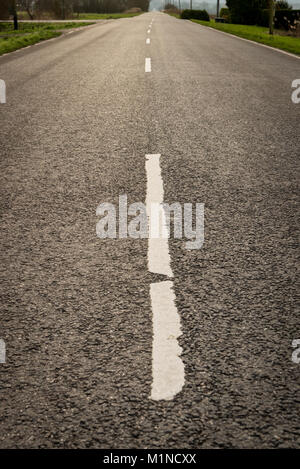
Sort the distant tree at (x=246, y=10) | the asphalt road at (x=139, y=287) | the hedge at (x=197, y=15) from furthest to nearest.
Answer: the hedge at (x=197, y=15) → the distant tree at (x=246, y=10) → the asphalt road at (x=139, y=287)

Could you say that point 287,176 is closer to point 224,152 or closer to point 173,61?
point 224,152

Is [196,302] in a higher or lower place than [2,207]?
lower

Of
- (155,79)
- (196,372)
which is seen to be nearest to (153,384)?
(196,372)

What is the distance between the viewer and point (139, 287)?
241 cm

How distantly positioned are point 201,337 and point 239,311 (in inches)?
11.3

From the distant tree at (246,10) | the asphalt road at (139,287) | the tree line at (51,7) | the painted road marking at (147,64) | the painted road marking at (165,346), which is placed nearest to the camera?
the asphalt road at (139,287)

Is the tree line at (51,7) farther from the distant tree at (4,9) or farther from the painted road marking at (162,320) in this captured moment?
the painted road marking at (162,320)

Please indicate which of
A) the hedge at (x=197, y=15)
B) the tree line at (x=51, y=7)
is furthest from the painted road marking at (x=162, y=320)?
the hedge at (x=197, y=15)

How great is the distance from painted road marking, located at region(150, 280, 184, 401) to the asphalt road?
3 cm

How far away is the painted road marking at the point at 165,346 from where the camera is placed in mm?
1779

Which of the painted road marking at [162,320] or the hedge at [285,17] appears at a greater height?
the hedge at [285,17]

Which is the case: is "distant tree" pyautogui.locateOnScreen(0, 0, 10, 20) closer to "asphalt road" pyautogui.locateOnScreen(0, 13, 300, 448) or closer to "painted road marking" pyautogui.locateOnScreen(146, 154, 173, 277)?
"asphalt road" pyautogui.locateOnScreen(0, 13, 300, 448)

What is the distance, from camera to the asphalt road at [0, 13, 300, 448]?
5.43 ft
